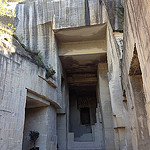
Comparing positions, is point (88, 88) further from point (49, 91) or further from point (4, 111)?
point (4, 111)

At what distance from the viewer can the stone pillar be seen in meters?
11.3

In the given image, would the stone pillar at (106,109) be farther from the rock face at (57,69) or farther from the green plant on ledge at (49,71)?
the green plant on ledge at (49,71)

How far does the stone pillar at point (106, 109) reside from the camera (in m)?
11.3

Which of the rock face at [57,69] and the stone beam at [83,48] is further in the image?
the stone beam at [83,48]

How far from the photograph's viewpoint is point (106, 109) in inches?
476

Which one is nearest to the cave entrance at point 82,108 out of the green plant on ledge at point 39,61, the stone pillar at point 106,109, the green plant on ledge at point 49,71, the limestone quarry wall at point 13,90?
the stone pillar at point 106,109

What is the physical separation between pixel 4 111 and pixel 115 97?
5.79 m

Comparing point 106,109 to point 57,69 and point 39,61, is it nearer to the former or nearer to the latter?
point 57,69

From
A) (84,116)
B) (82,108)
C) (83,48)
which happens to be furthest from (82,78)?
(84,116)

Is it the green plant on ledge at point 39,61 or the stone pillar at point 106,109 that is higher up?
the green plant on ledge at point 39,61

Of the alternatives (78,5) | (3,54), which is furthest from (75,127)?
(3,54)

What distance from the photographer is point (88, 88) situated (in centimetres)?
1750

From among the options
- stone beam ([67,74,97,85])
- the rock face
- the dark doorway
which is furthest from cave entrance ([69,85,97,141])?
the rock face

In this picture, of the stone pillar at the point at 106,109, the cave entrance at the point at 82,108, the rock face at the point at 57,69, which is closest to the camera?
the rock face at the point at 57,69
